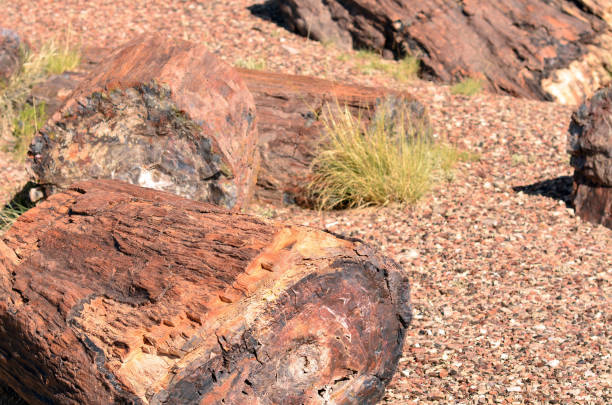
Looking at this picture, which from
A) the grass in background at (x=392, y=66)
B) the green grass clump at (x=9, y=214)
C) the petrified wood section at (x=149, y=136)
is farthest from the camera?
the grass in background at (x=392, y=66)

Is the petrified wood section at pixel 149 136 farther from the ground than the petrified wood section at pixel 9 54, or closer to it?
farther from the ground

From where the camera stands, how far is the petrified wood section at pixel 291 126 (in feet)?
17.4

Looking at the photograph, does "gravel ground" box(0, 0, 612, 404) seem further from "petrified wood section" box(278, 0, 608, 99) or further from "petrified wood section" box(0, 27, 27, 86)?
"petrified wood section" box(0, 27, 27, 86)

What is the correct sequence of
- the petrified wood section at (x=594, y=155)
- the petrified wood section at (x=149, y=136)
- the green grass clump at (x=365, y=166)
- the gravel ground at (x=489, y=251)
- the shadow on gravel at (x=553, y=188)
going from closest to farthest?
the gravel ground at (x=489, y=251)
the petrified wood section at (x=149, y=136)
the petrified wood section at (x=594, y=155)
the green grass clump at (x=365, y=166)
the shadow on gravel at (x=553, y=188)

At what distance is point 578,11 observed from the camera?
791 centimetres

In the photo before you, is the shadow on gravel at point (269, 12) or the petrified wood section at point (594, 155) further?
the shadow on gravel at point (269, 12)

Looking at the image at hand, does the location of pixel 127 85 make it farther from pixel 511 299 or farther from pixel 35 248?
pixel 511 299

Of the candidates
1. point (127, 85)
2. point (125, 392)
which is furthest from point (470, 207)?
point (125, 392)

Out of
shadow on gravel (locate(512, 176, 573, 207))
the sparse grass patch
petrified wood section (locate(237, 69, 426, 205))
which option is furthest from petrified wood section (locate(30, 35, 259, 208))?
the sparse grass patch

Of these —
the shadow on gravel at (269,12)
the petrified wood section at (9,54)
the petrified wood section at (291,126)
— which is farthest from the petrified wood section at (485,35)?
the petrified wood section at (9,54)

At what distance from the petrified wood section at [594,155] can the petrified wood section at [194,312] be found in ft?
8.63

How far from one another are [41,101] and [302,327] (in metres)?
4.46

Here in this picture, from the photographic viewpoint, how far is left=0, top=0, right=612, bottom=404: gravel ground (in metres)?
3.23

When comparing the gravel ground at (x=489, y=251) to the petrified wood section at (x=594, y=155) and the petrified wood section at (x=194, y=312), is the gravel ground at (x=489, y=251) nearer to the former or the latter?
the petrified wood section at (x=594, y=155)
